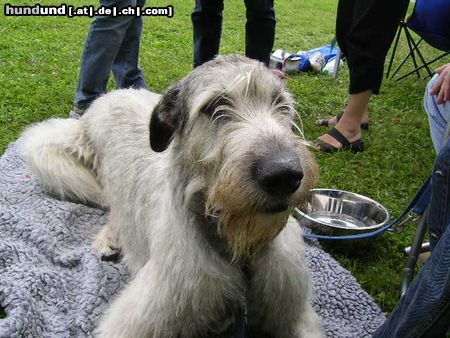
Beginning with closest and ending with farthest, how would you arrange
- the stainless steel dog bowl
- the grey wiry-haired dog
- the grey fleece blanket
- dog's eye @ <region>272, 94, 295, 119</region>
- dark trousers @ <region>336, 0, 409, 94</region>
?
the grey wiry-haired dog
dog's eye @ <region>272, 94, 295, 119</region>
the grey fleece blanket
the stainless steel dog bowl
dark trousers @ <region>336, 0, 409, 94</region>

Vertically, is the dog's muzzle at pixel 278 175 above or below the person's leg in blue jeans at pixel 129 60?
above

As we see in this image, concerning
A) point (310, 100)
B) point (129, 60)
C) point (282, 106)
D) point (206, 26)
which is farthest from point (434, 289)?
point (310, 100)

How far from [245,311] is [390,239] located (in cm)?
190

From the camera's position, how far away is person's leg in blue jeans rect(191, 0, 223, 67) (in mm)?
5973

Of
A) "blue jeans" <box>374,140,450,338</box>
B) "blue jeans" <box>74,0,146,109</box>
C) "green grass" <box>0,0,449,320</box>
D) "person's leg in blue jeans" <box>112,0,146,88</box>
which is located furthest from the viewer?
"person's leg in blue jeans" <box>112,0,146,88</box>

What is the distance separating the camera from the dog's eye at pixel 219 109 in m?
2.46

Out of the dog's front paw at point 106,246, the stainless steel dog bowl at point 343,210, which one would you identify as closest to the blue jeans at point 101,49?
the dog's front paw at point 106,246

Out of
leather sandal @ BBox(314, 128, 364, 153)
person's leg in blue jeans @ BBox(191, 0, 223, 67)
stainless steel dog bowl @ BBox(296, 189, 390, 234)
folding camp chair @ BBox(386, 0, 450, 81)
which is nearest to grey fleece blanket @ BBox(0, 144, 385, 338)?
stainless steel dog bowl @ BBox(296, 189, 390, 234)

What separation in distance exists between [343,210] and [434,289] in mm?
2427

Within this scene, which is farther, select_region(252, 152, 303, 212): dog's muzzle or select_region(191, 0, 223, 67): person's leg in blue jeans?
select_region(191, 0, 223, 67): person's leg in blue jeans

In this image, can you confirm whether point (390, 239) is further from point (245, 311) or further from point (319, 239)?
point (245, 311)

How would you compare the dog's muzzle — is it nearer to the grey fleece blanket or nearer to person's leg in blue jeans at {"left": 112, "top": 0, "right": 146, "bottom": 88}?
the grey fleece blanket

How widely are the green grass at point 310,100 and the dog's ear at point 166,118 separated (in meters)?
1.86

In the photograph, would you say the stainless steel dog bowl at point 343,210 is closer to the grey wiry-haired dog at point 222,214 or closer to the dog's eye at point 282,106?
the grey wiry-haired dog at point 222,214
